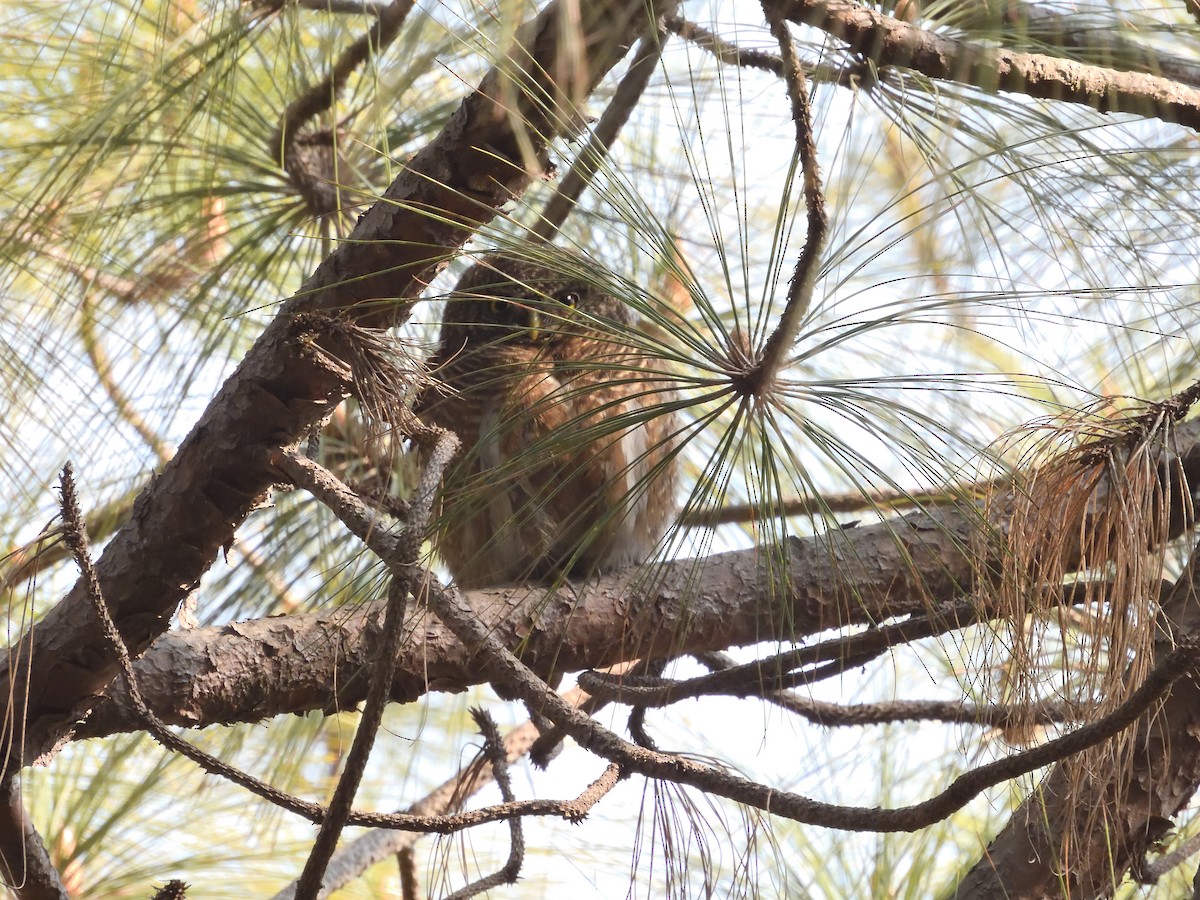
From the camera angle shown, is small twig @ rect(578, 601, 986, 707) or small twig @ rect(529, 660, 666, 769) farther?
small twig @ rect(529, 660, 666, 769)

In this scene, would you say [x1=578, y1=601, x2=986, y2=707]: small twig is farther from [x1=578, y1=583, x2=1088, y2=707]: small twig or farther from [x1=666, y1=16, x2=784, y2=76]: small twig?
[x1=666, y1=16, x2=784, y2=76]: small twig

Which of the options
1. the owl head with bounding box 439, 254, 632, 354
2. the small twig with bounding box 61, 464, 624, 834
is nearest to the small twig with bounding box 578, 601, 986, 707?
the small twig with bounding box 61, 464, 624, 834

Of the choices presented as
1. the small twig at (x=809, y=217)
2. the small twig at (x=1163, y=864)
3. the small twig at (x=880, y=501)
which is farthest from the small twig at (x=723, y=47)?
the small twig at (x=1163, y=864)

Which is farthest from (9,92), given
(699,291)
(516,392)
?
(699,291)

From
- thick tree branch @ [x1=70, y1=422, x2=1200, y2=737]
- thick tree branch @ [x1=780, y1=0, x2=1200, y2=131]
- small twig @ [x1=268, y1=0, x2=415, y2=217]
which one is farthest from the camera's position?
small twig @ [x1=268, y1=0, x2=415, y2=217]

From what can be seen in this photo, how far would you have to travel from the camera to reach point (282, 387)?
5.09ft

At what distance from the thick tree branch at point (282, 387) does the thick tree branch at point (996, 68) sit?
255 millimetres

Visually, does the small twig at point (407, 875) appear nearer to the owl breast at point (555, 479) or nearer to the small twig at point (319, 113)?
the owl breast at point (555, 479)

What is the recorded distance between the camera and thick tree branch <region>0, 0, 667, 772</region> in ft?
4.92

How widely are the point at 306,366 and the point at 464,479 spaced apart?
278 millimetres

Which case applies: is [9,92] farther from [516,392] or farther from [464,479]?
[464,479]

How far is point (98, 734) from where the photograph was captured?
1.70 m

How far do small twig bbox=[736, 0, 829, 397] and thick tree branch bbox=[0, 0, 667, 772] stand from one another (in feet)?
0.85

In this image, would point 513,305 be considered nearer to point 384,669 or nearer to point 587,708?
point 587,708
